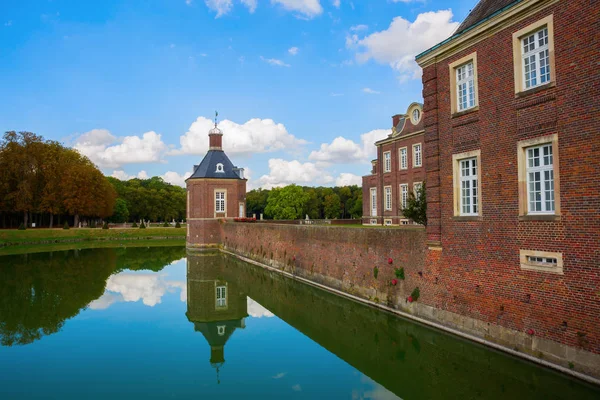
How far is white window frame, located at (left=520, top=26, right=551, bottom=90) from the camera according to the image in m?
8.16

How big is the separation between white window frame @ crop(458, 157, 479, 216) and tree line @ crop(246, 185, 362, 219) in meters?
56.5

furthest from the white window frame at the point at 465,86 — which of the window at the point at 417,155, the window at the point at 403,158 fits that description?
the window at the point at 403,158

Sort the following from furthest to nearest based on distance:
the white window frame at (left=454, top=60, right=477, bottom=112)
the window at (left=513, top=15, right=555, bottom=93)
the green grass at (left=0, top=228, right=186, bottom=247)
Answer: the green grass at (left=0, top=228, right=186, bottom=247) → the white window frame at (left=454, top=60, right=477, bottom=112) → the window at (left=513, top=15, right=555, bottom=93)

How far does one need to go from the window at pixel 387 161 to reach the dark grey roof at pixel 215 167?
13890mm

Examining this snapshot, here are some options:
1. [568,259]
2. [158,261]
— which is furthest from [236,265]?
[568,259]

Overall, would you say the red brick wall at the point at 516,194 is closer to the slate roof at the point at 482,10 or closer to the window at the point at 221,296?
the slate roof at the point at 482,10

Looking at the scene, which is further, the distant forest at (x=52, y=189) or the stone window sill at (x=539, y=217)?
the distant forest at (x=52, y=189)

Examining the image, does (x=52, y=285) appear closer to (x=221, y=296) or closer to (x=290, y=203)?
(x=221, y=296)

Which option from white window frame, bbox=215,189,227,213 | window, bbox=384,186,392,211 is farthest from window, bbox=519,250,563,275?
white window frame, bbox=215,189,227,213

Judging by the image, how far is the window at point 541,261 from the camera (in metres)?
7.72

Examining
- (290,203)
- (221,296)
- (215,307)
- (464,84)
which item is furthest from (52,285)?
(290,203)

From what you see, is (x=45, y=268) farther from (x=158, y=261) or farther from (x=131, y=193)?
(x=131, y=193)

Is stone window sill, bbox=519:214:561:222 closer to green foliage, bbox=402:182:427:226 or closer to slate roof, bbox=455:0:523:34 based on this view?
slate roof, bbox=455:0:523:34

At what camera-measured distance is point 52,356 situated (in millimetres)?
9672
